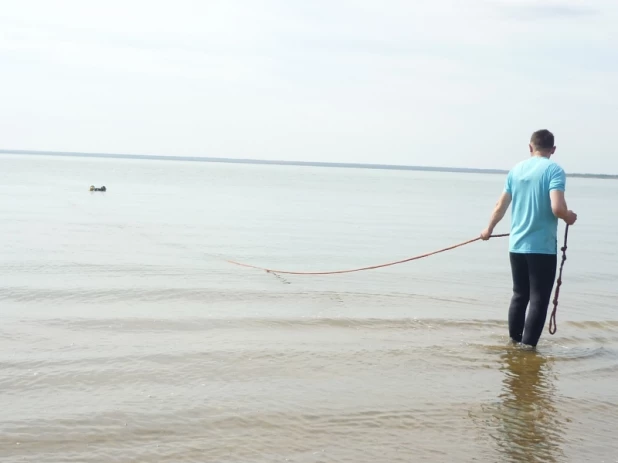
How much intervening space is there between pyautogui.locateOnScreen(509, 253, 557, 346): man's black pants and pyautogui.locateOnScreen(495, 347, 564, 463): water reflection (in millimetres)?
292

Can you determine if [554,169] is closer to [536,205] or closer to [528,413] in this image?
[536,205]

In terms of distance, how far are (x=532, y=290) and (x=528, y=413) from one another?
182cm

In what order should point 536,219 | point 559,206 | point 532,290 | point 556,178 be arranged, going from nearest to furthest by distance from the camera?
point 559,206 < point 556,178 < point 536,219 < point 532,290

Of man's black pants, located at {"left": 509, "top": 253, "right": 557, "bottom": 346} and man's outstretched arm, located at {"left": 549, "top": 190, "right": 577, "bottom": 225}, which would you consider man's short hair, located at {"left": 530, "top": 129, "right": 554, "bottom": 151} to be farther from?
man's black pants, located at {"left": 509, "top": 253, "right": 557, "bottom": 346}

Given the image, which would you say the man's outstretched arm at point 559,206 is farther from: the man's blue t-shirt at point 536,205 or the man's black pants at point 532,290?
the man's black pants at point 532,290

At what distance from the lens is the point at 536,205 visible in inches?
273

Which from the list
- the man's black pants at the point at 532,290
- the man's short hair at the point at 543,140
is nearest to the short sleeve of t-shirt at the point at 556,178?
the man's short hair at the point at 543,140

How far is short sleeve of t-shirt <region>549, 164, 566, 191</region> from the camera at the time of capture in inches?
265

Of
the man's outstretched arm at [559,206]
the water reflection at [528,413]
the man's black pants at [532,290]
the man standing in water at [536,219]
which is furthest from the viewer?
the man's black pants at [532,290]

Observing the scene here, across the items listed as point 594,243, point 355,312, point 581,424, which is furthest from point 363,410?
point 594,243

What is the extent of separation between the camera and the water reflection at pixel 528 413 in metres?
4.77

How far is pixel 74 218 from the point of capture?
22.8 meters

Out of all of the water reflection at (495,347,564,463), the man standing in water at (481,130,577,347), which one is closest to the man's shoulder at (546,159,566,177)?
the man standing in water at (481,130,577,347)

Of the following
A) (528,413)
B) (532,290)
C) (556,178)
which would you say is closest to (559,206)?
(556,178)
